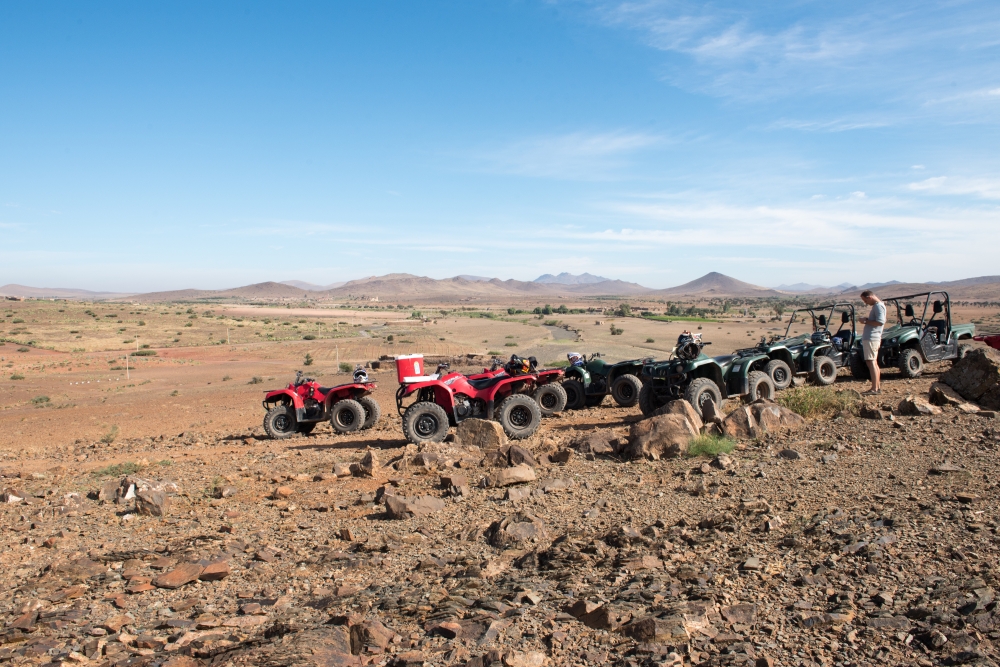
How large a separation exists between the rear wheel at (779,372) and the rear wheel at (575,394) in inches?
140

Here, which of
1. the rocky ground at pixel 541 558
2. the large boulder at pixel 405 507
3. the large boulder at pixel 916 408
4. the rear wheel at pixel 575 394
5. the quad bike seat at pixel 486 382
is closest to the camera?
the rocky ground at pixel 541 558

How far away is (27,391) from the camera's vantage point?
960 inches

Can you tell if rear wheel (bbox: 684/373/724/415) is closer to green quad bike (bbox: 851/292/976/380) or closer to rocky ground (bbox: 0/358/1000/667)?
rocky ground (bbox: 0/358/1000/667)

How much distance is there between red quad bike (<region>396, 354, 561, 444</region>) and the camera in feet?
35.3

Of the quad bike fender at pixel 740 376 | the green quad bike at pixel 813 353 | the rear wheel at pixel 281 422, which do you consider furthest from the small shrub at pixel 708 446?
the rear wheel at pixel 281 422

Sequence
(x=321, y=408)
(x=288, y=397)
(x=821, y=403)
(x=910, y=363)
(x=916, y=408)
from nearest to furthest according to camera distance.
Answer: (x=916, y=408)
(x=821, y=403)
(x=321, y=408)
(x=288, y=397)
(x=910, y=363)

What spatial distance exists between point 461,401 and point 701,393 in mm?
3856

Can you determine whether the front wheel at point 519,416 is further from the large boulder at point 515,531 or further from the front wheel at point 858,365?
the front wheel at point 858,365

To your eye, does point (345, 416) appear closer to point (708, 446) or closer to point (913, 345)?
point (708, 446)

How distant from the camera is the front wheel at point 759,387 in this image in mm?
11719

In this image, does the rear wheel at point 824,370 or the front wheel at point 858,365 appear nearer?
the rear wheel at point 824,370

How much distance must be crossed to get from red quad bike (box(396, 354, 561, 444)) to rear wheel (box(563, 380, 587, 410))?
1838mm

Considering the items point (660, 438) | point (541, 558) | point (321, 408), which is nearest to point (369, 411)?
point (321, 408)

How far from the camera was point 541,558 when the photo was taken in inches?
212
